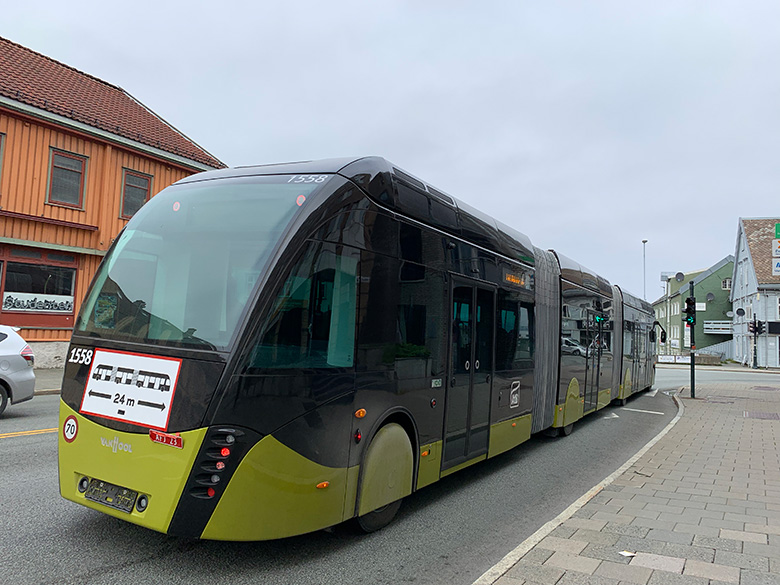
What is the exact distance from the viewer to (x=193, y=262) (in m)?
4.47

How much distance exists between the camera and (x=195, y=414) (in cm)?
386

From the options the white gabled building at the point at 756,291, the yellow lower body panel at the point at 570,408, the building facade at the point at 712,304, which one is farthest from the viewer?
the building facade at the point at 712,304

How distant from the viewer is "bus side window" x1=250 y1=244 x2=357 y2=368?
4125 mm

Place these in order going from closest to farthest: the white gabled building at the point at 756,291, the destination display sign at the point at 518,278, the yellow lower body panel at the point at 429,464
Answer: the yellow lower body panel at the point at 429,464, the destination display sign at the point at 518,278, the white gabled building at the point at 756,291

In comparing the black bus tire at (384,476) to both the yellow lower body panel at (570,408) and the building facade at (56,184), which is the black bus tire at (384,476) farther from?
the building facade at (56,184)

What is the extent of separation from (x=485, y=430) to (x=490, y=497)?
2.56 feet

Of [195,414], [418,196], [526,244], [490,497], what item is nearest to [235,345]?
[195,414]

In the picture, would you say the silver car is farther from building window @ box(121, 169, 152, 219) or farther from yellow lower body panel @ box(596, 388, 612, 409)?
yellow lower body panel @ box(596, 388, 612, 409)

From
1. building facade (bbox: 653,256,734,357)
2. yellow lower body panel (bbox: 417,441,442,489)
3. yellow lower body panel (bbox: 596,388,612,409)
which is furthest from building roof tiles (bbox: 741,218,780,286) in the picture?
yellow lower body panel (bbox: 417,441,442,489)

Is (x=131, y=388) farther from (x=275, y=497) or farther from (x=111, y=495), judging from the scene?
(x=275, y=497)

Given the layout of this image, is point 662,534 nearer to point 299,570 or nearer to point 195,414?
point 299,570

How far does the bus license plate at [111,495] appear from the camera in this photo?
13.2 feet

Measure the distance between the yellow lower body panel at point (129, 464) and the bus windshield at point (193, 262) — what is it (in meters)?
0.66

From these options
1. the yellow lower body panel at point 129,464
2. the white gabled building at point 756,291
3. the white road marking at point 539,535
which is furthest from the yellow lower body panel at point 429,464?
the white gabled building at point 756,291
